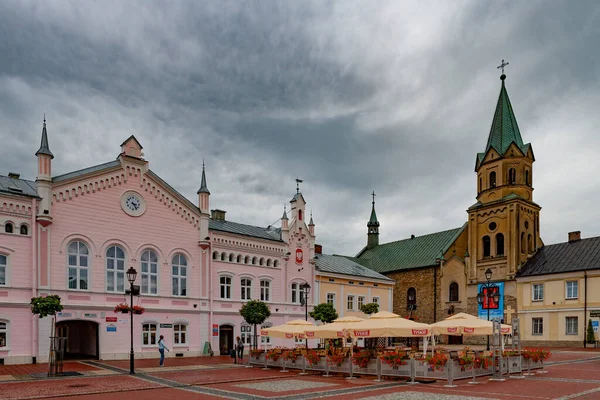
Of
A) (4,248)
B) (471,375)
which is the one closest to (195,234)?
(4,248)

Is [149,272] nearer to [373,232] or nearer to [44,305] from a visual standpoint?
[44,305]

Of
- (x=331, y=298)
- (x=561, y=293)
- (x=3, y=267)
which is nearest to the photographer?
(x=3, y=267)

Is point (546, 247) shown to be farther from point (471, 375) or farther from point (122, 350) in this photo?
point (122, 350)

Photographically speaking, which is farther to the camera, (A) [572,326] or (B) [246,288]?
(A) [572,326]

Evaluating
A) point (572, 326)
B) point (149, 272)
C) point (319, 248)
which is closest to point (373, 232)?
point (319, 248)

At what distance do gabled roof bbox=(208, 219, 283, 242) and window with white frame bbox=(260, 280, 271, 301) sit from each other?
358cm

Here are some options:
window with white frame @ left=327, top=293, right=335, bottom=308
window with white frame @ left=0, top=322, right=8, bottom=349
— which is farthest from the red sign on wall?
window with white frame @ left=0, top=322, right=8, bottom=349

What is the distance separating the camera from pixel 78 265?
30688 mm

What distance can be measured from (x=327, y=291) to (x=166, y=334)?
16588 millimetres

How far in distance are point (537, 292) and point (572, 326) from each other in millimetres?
4501

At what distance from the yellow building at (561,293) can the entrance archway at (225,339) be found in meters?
28.0

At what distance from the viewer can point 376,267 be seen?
6762cm

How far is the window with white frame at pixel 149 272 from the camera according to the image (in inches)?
1328

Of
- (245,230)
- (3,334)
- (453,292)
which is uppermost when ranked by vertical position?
(245,230)
